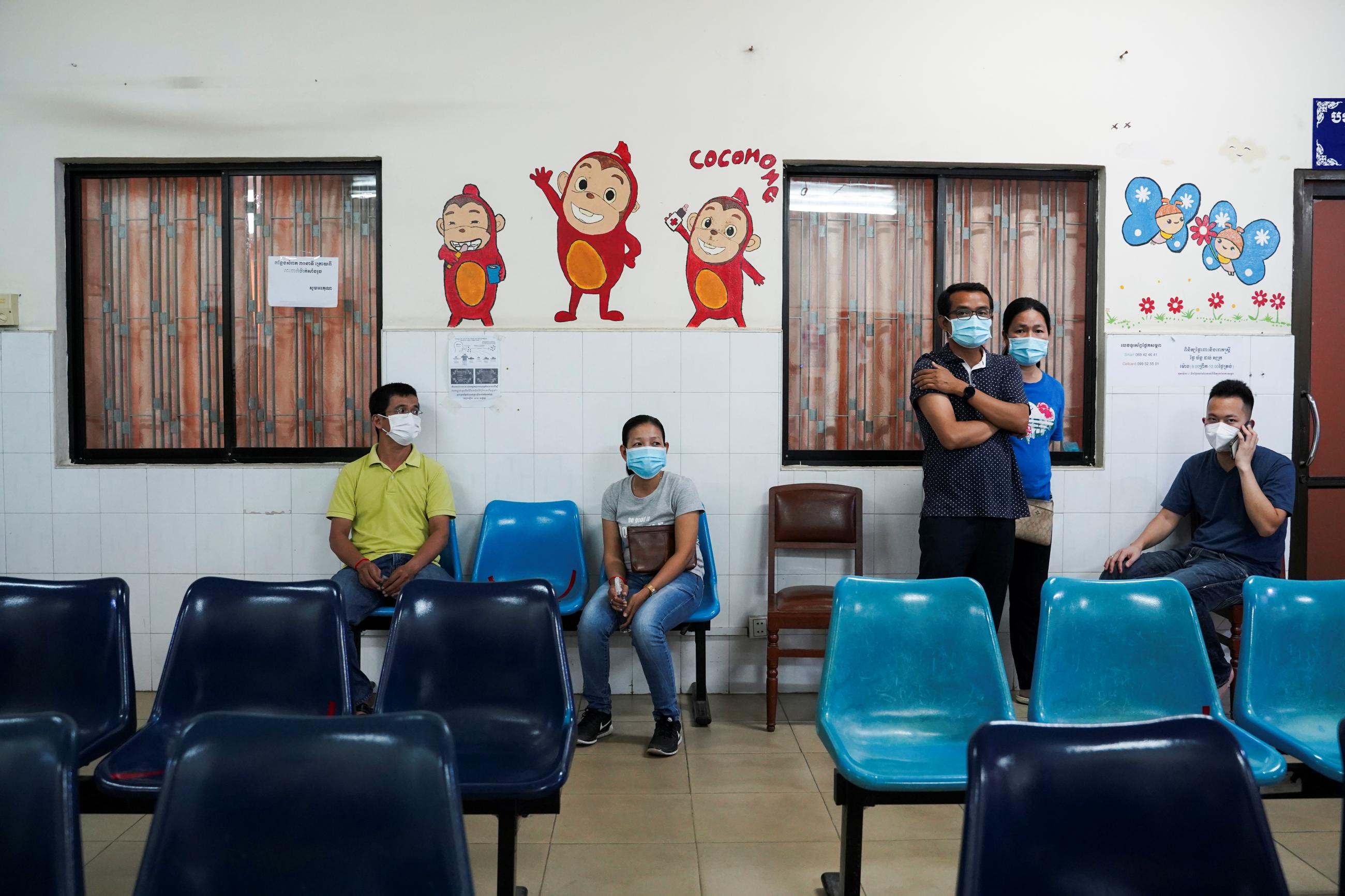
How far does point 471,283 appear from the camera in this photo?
3744 millimetres

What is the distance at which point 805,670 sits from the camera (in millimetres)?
3869

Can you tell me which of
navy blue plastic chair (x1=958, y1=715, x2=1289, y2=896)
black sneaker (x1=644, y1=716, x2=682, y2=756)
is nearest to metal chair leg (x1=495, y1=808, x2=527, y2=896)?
navy blue plastic chair (x1=958, y1=715, x2=1289, y2=896)

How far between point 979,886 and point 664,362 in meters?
2.80

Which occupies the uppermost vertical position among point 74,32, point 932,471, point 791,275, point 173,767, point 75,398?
point 74,32

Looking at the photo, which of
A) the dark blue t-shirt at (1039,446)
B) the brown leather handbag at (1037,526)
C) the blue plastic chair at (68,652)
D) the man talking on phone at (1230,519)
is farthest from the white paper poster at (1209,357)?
the blue plastic chair at (68,652)

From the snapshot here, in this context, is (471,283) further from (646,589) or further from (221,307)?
(646,589)

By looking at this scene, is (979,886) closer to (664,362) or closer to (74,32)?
(664,362)

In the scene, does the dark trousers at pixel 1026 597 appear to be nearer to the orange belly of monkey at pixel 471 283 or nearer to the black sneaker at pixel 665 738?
the black sneaker at pixel 665 738

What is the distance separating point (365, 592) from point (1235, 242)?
3.94 metres

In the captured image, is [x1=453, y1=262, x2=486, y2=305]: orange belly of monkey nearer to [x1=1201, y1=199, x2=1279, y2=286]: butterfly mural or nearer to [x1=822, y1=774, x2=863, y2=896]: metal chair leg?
[x1=822, y1=774, x2=863, y2=896]: metal chair leg

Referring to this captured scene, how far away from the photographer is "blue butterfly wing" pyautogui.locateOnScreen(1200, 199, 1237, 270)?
3797 mm

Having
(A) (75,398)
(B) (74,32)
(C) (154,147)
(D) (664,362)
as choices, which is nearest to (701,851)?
(D) (664,362)

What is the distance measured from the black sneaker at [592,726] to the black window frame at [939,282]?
132 cm

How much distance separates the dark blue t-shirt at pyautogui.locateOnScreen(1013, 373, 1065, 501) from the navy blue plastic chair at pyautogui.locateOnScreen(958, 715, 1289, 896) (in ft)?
7.54
